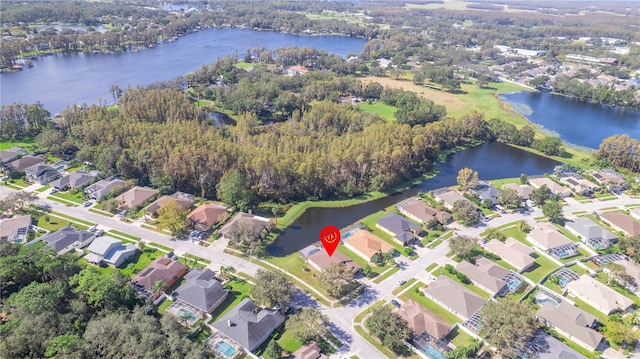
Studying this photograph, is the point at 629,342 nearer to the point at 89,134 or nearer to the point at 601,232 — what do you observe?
the point at 601,232

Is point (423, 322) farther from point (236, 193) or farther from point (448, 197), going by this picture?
point (236, 193)

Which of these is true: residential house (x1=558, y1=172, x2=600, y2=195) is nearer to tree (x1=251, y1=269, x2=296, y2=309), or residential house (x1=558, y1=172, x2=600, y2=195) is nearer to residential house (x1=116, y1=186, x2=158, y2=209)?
tree (x1=251, y1=269, x2=296, y2=309)

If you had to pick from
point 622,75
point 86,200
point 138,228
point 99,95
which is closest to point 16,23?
point 99,95

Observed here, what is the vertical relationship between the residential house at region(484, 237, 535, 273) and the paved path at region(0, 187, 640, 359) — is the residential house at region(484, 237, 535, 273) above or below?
above

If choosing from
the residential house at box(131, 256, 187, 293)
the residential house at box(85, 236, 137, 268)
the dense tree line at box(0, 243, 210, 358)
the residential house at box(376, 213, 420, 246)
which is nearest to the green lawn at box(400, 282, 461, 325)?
the residential house at box(376, 213, 420, 246)

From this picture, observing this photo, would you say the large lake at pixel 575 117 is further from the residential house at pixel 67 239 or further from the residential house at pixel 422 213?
the residential house at pixel 67 239

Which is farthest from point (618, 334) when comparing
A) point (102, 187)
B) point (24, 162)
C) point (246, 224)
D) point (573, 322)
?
point (24, 162)
